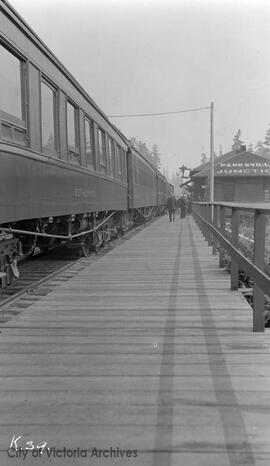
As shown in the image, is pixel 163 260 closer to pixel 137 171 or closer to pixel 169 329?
pixel 169 329

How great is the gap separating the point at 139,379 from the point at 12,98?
3.27 m

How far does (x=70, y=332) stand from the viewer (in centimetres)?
421

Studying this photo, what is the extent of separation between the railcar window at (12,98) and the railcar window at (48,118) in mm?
713

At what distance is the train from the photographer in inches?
193

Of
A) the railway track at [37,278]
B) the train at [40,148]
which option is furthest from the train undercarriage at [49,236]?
the railway track at [37,278]

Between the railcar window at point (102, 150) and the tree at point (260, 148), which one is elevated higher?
the tree at point (260, 148)

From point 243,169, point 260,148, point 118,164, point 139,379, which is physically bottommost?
point 139,379

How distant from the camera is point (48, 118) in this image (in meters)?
6.40

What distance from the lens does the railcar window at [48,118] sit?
242 inches

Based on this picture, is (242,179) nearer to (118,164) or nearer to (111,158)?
(118,164)

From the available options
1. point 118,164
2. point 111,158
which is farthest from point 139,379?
point 118,164

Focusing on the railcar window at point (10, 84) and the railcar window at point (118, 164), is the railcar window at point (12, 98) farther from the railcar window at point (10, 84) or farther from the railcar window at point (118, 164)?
the railcar window at point (118, 164)

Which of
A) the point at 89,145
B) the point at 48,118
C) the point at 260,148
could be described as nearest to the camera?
the point at 48,118

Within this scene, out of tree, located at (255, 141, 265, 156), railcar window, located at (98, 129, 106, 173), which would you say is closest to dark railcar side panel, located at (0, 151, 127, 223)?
railcar window, located at (98, 129, 106, 173)
